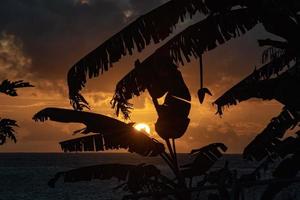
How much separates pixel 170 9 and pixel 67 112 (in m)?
2.59

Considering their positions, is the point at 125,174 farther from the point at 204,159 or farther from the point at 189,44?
the point at 189,44

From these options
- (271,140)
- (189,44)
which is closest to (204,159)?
(271,140)

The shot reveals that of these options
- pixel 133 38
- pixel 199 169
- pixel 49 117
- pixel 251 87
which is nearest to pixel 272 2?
pixel 251 87

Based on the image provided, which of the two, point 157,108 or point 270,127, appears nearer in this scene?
point 157,108

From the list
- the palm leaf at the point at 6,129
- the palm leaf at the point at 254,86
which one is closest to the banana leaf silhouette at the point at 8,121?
the palm leaf at the point at 6,129

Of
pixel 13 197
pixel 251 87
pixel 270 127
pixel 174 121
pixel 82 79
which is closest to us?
pixel 251 87

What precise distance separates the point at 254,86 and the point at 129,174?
2.58 meters

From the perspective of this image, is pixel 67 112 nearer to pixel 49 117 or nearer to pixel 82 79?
pixel 49 117

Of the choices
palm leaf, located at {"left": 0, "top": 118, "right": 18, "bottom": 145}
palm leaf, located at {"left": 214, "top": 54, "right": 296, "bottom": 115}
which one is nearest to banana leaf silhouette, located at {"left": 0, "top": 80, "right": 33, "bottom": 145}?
palm leaf, located at {"left": 0, "top": 118, "right": 18, "bottom": 145}

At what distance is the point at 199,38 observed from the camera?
8.32m

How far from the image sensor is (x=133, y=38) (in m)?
8.23

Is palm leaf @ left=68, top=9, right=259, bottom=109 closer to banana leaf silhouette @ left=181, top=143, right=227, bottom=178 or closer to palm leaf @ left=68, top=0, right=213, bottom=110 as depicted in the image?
palm leaf @ left=68, top=0, right=213, bottom=110

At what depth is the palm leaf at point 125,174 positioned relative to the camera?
355 inches

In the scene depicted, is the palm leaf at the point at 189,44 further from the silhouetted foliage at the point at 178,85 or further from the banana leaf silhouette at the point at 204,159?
the banana leaf silhouette at the point at 204,159
